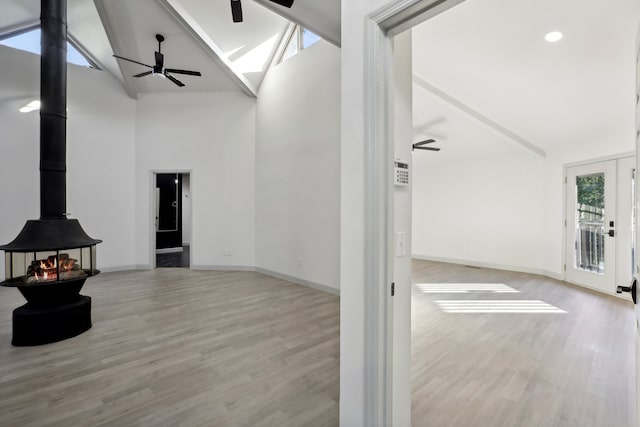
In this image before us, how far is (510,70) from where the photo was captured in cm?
342

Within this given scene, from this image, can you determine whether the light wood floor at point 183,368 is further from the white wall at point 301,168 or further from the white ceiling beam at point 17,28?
the white ceiling beam at point 17,28

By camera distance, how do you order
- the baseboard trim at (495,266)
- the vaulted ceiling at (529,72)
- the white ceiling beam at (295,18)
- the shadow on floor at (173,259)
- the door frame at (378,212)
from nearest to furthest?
the door frame at (378,212)
the vaulted ceiling at (529,72)
the white ceiling beam at (295,18)
the baseboard trim at (495,266)
the shadow on floor at (173,259)

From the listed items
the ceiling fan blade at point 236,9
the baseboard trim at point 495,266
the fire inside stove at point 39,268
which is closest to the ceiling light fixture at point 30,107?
the fire inside stove at point 39,268

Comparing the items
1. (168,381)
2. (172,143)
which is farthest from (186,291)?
(172,143)

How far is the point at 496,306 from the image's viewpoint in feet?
12.4

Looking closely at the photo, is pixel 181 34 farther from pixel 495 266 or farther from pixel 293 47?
pixel 495 266

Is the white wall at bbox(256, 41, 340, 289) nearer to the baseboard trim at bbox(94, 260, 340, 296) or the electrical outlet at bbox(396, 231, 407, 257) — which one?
the baseboard trim at bbox(94, 260, 340, 296)

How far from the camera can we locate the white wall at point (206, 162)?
5875mm

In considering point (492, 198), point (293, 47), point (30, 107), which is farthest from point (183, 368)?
point (492, 198)

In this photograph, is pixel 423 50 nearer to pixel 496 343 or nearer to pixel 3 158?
pixel 496 343

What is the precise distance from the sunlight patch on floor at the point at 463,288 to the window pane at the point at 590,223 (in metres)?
1.41

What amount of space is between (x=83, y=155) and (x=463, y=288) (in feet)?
23.2

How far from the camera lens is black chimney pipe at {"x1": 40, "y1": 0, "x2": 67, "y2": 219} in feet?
9.59

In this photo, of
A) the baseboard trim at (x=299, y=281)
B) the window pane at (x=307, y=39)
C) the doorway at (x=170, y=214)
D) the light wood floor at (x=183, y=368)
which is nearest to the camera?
the light wood floor at (x=183, y=368)
